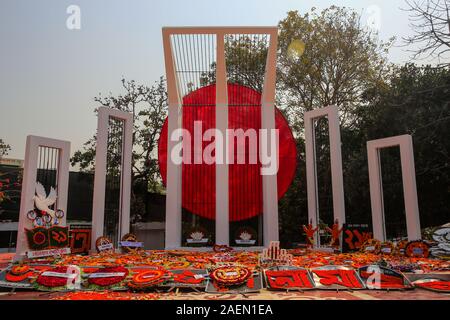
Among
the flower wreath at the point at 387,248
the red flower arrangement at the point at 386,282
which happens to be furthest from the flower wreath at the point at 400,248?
the red flower arrangement at the point at 386,282

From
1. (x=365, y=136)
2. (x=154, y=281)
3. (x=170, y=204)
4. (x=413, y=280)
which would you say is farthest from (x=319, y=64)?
(x=154, y=281)

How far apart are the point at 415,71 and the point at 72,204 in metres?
15.4

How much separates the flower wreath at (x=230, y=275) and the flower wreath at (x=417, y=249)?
4375 mm

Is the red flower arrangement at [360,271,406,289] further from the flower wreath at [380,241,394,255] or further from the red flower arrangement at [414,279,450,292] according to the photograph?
the flower wreath at [380,241,394,255]

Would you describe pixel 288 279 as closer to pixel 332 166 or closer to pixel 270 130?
pixel 332 166

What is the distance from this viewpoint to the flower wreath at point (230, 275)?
16.4 feet

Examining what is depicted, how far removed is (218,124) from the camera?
11172 millimetres

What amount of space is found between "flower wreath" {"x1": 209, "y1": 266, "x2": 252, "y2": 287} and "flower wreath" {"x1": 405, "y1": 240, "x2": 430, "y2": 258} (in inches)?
172

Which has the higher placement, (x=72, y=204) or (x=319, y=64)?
(x=319, y=64)

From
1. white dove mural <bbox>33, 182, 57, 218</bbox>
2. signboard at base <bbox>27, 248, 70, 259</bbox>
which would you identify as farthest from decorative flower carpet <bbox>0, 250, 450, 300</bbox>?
white dove mural <bbox>33, 182, 57, 218</bbox>

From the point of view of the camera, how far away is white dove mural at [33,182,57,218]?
8383 millimetres

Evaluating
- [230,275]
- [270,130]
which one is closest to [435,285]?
[230,275]

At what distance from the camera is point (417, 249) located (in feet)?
25.8
